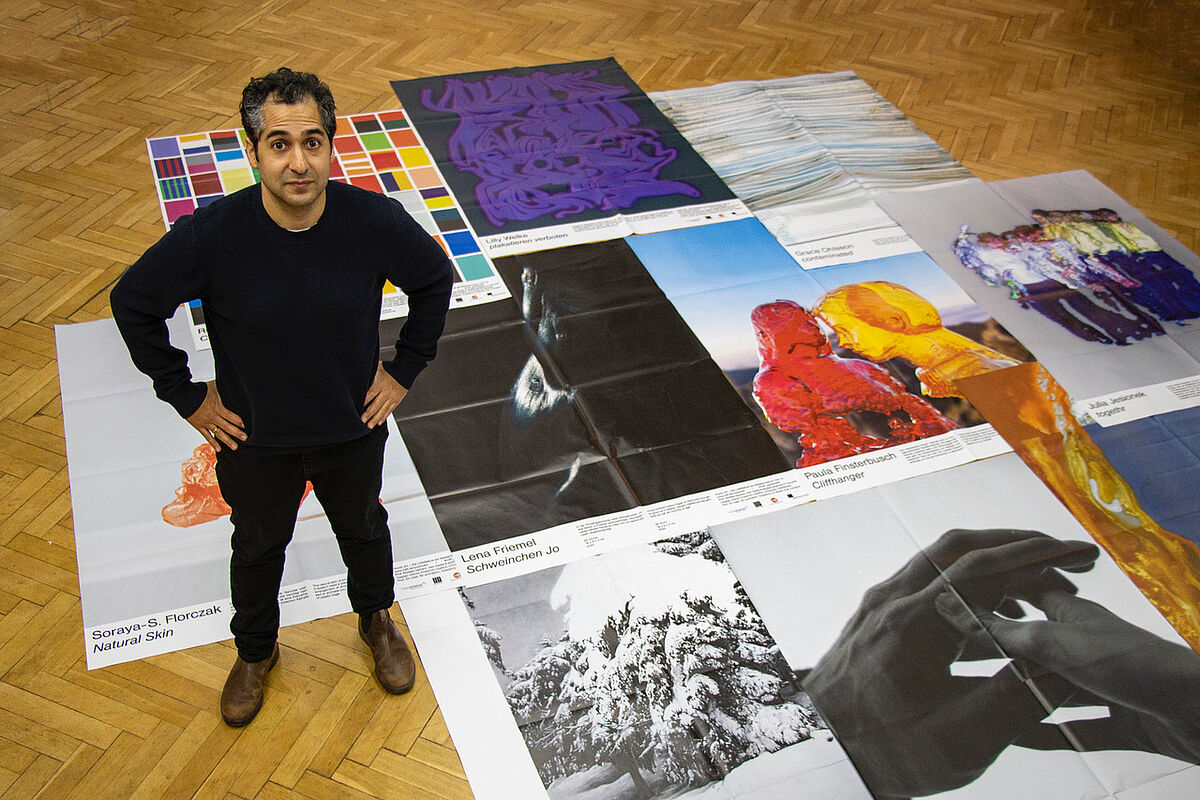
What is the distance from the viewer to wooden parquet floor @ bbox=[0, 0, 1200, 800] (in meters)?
2.34

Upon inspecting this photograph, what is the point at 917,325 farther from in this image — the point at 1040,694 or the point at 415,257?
the point at 415,257

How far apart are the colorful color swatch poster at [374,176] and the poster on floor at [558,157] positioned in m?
0.07

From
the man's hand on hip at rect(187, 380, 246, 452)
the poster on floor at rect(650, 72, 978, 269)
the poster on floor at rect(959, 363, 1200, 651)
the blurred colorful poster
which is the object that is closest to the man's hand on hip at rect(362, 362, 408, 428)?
the man's hand on hip at rect(187, 380, 246, 452)

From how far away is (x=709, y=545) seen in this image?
2838 millimetres

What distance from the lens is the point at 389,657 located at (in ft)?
8.08

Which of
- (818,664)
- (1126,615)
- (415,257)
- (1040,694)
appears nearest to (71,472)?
(415,257)

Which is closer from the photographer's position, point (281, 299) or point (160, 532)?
point (281, 299)

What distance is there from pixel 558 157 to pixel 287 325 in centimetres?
272

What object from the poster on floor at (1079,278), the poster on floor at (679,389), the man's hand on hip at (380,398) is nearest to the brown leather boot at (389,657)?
the poster on floor at (679,389)

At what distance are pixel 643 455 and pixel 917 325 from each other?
4.00ft

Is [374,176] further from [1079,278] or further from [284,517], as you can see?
[1079,278]

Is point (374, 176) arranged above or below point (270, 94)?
below

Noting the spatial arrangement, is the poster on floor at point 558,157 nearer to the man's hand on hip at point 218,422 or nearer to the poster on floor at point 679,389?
the poster on floor at point 679,389

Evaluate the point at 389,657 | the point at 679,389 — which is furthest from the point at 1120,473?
the point at 389,657
